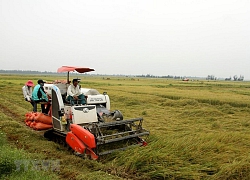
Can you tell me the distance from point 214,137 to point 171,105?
28.3 ft

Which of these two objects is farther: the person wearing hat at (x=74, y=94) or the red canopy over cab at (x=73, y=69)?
the person wearing hat at (x=74, y=94)

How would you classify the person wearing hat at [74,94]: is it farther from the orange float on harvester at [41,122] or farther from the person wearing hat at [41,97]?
the person wearing hat at [41,97]

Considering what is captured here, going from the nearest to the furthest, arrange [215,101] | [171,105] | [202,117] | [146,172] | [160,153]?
[146,172]
[160,153]
[202,117]
[171,105]
[215,101]

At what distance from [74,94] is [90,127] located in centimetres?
162

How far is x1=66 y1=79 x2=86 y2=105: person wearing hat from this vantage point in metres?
6.28

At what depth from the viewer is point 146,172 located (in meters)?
4.23

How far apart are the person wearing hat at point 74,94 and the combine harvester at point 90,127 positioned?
23 centimetres

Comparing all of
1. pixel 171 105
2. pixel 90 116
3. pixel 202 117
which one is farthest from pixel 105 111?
pixel 171 105

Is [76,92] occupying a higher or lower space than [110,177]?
higher

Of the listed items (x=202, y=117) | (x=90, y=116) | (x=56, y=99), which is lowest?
(x=202, y=117)

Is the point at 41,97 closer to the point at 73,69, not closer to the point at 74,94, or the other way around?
the point at 74,94

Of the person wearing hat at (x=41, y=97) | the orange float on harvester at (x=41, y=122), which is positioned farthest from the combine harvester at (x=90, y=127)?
the person wearing hat at (x=41, y=97)

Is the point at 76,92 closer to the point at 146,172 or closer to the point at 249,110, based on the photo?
the point at 146,172

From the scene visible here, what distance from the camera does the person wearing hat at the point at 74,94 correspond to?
20.6ft
